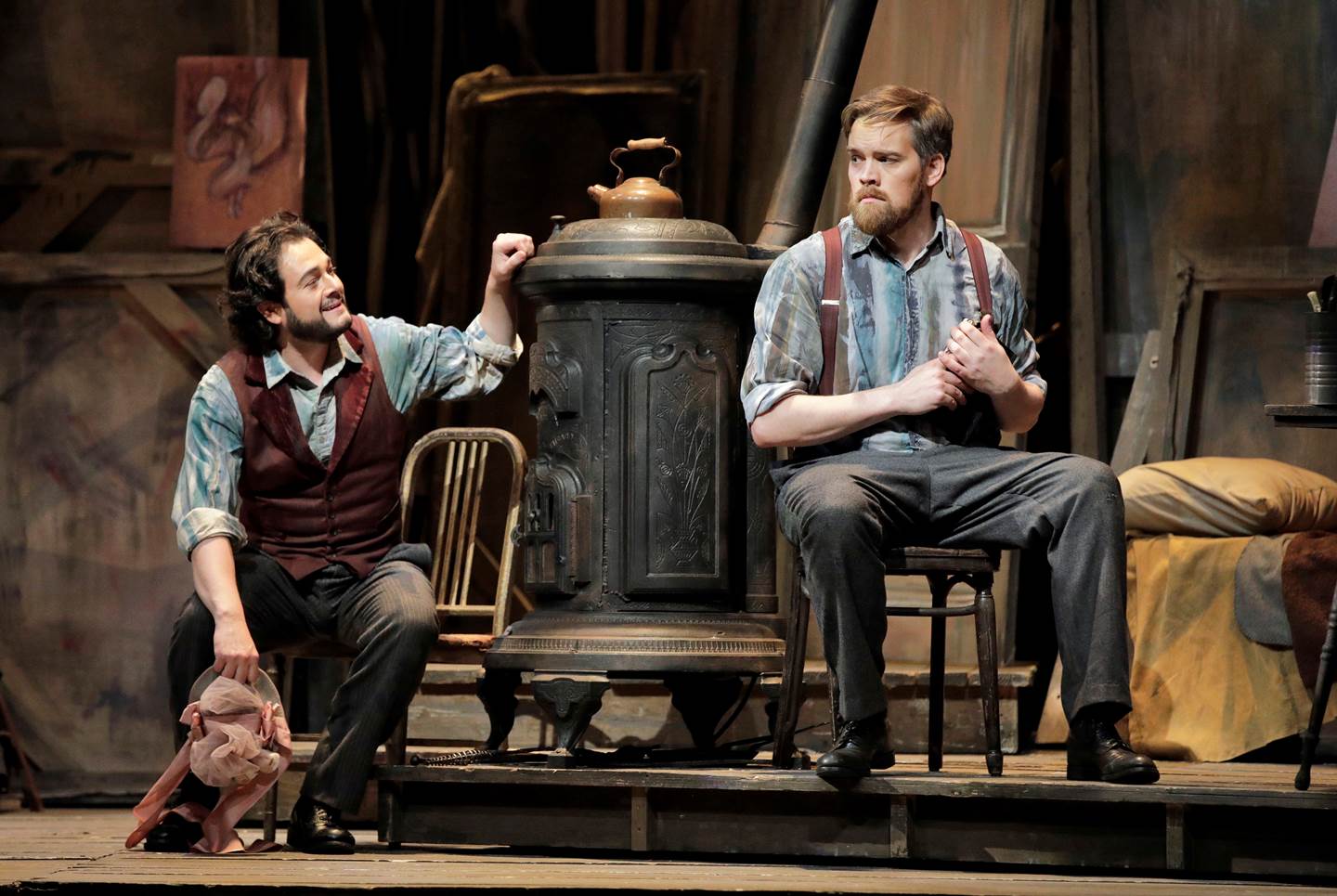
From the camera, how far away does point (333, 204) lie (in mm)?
7391

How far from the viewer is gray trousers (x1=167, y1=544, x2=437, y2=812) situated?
Answer: 4.49 metres

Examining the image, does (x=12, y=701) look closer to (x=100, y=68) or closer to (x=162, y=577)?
(x=162, y=577)

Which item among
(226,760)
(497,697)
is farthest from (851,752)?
(226,760)

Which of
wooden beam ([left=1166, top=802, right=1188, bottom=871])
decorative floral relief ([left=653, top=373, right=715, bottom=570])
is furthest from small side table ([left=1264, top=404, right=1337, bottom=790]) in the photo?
decorative floral relief ([left=653, top=373, right=715, bottom=570])

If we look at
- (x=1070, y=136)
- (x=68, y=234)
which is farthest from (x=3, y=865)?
(x=1070, y=136)

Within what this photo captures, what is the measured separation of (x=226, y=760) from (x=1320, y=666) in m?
2.31

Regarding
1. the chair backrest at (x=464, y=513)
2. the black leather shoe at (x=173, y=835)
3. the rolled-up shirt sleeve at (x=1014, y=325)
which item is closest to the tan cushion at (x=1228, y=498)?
the rolled-up shirt sleeve at (x=1014, y=325)

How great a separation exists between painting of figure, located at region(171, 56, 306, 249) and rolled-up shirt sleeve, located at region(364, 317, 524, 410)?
2.27 metres

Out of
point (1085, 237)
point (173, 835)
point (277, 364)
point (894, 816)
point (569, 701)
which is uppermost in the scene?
point (1085, 237)

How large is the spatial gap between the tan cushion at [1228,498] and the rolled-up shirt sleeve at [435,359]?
1.87 m

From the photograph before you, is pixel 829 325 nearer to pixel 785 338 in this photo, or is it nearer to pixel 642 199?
pixel 785 338

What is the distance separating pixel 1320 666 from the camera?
4.27 m

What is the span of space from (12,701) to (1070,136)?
13.5 feet

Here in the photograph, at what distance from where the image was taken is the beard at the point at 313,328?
4.77 metres
